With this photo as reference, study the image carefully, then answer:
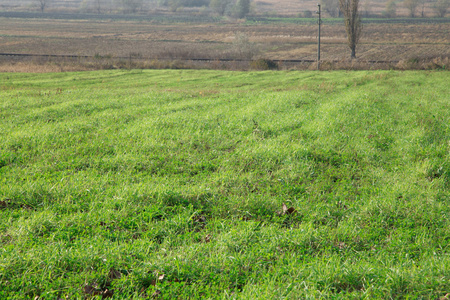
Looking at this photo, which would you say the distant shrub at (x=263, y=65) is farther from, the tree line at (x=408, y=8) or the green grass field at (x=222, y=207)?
the tree line at (x=408, y=8)

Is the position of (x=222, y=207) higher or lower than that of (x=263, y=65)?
lower

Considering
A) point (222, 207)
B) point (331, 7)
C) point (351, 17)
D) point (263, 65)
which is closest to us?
point (222, 207)

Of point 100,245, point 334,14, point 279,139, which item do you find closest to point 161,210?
point 100,245

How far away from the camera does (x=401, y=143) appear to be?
27.6ft

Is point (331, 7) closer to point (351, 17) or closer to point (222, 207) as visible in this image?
point (351, 17)

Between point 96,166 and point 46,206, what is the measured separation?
1688 mm

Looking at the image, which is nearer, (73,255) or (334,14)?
(73,255)

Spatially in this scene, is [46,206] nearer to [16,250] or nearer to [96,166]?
[16,250]

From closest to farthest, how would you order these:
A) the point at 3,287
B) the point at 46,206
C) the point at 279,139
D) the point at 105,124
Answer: the point at 3,287 → the point at 46,206 → the point at 279,139 → the point at 105,124

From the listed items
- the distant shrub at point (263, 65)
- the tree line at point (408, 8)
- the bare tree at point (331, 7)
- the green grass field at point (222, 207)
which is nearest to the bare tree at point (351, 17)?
the distant shrub at point (263, 65)

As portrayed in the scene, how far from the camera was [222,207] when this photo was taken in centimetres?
535

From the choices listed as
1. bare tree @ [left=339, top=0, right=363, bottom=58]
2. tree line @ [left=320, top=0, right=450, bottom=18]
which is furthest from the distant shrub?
tree line @ [left=320, top=0, right=450, bottom=18]

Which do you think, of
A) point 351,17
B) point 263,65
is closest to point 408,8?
point 351,17

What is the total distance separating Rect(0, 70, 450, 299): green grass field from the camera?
3705 millimetres
